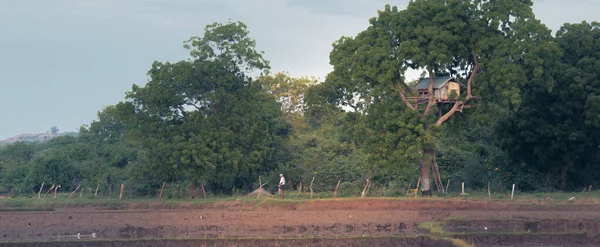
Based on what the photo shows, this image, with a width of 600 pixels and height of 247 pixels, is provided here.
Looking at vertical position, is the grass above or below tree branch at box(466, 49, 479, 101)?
below

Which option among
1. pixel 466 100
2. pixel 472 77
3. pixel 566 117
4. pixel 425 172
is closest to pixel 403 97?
pixel 466 100

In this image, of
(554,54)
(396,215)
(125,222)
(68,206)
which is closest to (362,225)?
(396,215)

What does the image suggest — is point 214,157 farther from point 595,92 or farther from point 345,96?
point 595,92

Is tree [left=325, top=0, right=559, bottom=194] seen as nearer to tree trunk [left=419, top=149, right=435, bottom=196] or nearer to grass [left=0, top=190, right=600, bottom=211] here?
tree trunk [left=419, top=149, right=435, bottom=196]

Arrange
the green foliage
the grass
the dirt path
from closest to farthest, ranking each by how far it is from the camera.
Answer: the dirt path
the grass
the green foliage

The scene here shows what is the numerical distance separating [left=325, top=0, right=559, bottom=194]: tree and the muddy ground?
17.7 feet

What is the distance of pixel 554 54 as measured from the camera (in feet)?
109

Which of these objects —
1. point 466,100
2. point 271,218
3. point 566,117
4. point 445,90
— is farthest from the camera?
point 566,117

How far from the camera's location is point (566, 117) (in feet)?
118

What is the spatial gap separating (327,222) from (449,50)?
12.0 m

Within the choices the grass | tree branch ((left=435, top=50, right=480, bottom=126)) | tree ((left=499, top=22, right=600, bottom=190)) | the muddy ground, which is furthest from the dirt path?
tree ((left=499, top=22, right=600, bottom=190))

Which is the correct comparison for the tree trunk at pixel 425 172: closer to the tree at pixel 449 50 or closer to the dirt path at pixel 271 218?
the tree at pixel 449 50

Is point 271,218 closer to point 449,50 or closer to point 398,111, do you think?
point 398,111

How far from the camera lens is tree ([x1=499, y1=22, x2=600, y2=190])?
3450 cm
